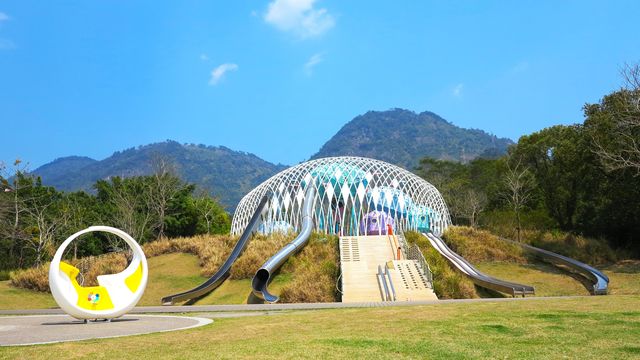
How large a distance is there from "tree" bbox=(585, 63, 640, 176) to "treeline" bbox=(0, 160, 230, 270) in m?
31.3

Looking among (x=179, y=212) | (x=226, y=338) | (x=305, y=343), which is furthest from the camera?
(x=179, y=212)

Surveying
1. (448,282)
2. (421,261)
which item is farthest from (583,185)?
(448,282)

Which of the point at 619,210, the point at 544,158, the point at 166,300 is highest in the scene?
the point at 544,158

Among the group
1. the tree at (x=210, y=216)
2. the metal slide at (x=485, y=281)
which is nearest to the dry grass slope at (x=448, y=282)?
the metal slide at (x=485, y=281)

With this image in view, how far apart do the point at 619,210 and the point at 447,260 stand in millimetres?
14619

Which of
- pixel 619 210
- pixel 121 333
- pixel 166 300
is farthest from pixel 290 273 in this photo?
pixel 619 210

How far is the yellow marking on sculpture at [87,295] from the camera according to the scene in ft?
44.2

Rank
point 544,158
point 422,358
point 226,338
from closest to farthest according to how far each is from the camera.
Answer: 1. point 422,358
2. point 226,338
3. point 544,158

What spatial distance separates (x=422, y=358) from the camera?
6520 millimetres

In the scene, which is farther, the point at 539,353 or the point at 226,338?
the point at 226,338

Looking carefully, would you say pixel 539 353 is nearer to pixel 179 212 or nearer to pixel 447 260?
pixel 447 260

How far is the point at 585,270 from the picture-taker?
2361 centimetres

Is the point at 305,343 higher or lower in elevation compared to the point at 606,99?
lower

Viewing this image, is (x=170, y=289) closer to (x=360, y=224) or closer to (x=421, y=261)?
(x=421, y=261)
